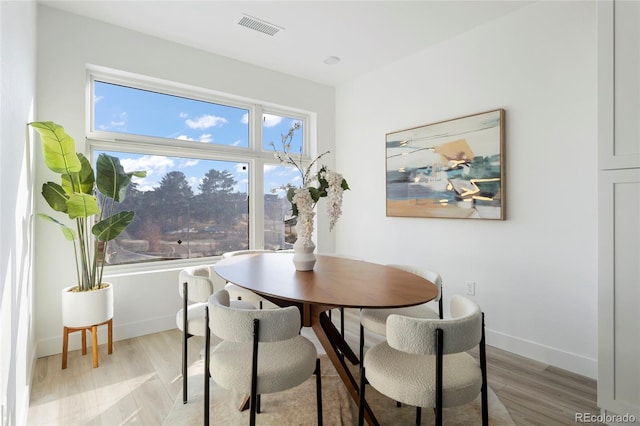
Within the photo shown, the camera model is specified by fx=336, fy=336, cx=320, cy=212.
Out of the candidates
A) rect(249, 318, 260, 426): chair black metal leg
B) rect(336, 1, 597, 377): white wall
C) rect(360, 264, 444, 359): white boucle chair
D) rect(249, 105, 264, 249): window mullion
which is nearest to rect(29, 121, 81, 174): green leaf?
rect(249, 105, 264, 249): window mullion

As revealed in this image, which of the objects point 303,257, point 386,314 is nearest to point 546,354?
point 386,314

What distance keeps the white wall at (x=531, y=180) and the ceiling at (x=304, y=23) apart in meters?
0.26

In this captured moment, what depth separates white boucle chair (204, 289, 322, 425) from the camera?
4.61 feet

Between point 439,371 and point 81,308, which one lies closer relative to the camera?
point 439,371

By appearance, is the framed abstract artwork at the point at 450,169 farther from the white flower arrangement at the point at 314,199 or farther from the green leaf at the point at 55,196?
the green leaf at the point at 55,196

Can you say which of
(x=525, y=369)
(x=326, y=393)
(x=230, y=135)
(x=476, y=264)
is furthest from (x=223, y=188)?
(x=525, y=369)

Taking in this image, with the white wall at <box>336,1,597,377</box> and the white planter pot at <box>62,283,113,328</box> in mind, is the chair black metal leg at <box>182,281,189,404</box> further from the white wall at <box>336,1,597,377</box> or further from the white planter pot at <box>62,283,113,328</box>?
the white wall at <box>336,1,597,377</box>

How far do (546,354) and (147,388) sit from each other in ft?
9.77

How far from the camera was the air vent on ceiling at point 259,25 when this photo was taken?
2973 mm

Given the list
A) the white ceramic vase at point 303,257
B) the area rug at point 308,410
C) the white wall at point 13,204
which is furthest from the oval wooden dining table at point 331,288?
the white wall at point 13,204

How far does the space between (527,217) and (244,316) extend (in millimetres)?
2470

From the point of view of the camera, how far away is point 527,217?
2.77 metres

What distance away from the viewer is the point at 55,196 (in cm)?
254

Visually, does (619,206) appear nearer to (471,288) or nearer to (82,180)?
(471,288)
